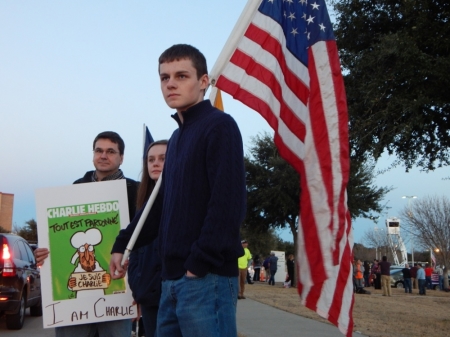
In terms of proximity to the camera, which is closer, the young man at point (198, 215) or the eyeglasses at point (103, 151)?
the young man at point (198, 215)

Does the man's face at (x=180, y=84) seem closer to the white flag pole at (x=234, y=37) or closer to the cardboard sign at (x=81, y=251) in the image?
the white flag pole at (x=234, y=37)

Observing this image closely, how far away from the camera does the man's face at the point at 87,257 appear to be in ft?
15.8

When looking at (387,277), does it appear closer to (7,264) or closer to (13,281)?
(13,281)

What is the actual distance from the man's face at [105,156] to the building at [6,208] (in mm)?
45807

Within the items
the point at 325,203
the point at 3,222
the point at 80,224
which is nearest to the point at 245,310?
the point at 80,224

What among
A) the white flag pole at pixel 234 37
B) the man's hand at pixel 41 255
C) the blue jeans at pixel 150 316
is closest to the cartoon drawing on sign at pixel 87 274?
the man's hand at pixel 41 255

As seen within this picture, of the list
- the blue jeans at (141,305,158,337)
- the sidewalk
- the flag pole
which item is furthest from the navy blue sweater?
the sidewalk

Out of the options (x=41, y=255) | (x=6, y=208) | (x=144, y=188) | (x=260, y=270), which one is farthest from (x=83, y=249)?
(x=6, y=208)

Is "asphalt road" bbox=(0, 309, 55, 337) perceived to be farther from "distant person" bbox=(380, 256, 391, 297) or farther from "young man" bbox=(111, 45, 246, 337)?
"distant person" bbox=(380, 256, 391, 297)


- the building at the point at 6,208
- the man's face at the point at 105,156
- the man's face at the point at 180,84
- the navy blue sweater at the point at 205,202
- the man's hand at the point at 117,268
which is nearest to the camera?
the navy blue sweater at the point at 205,202

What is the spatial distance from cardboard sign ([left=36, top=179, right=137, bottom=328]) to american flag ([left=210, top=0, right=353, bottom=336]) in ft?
4.02

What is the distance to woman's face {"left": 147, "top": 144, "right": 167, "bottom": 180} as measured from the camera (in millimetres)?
4793

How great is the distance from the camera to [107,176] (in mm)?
5160

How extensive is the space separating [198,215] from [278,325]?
29.4 feet
